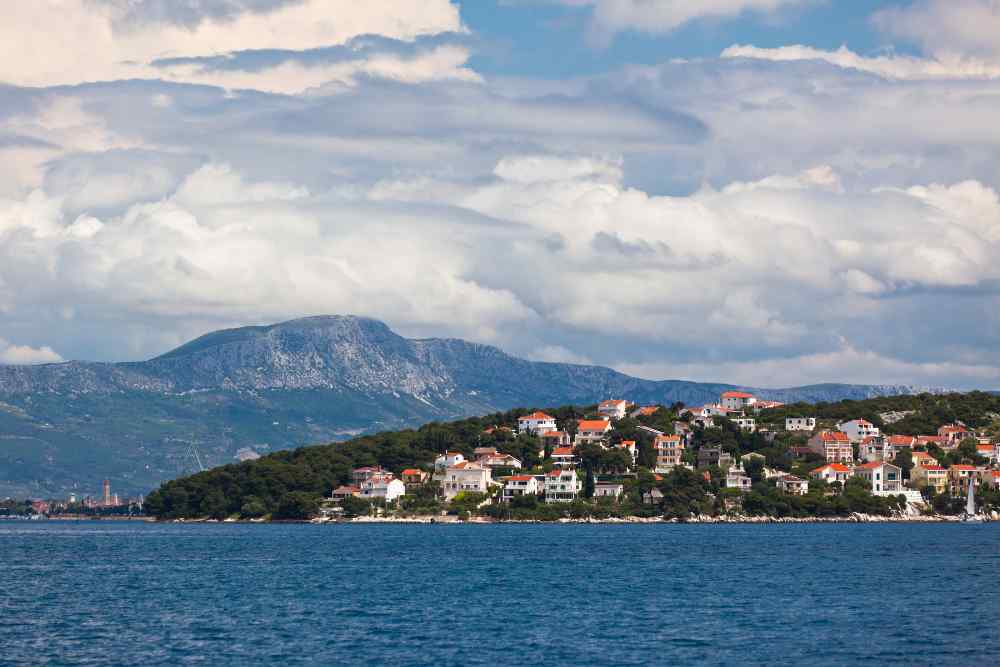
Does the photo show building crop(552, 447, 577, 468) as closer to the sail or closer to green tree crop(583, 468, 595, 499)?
green tree crop(583, 468, 595, 499)

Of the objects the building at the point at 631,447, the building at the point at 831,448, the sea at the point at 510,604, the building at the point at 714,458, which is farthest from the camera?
the building at the point at 831,448

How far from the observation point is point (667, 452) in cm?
19312

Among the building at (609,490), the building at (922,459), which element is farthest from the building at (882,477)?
the building at (609,490)

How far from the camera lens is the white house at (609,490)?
178 meters

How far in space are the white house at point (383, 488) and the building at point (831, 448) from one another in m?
58.5

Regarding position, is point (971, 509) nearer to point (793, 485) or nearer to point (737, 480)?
point (793, 485)

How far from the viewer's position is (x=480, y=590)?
7812cm

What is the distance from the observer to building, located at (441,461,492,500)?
183 meters

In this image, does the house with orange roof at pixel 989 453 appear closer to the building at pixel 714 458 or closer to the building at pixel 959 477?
the building at pixel 959 477

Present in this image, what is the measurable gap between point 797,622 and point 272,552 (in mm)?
61468

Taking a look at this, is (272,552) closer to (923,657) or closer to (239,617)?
(239,617)

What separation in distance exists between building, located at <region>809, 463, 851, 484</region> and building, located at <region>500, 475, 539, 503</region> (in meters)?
37.3

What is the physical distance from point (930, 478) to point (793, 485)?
20329mm

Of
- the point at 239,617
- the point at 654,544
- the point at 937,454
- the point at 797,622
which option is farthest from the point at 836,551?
the point at 937,454
